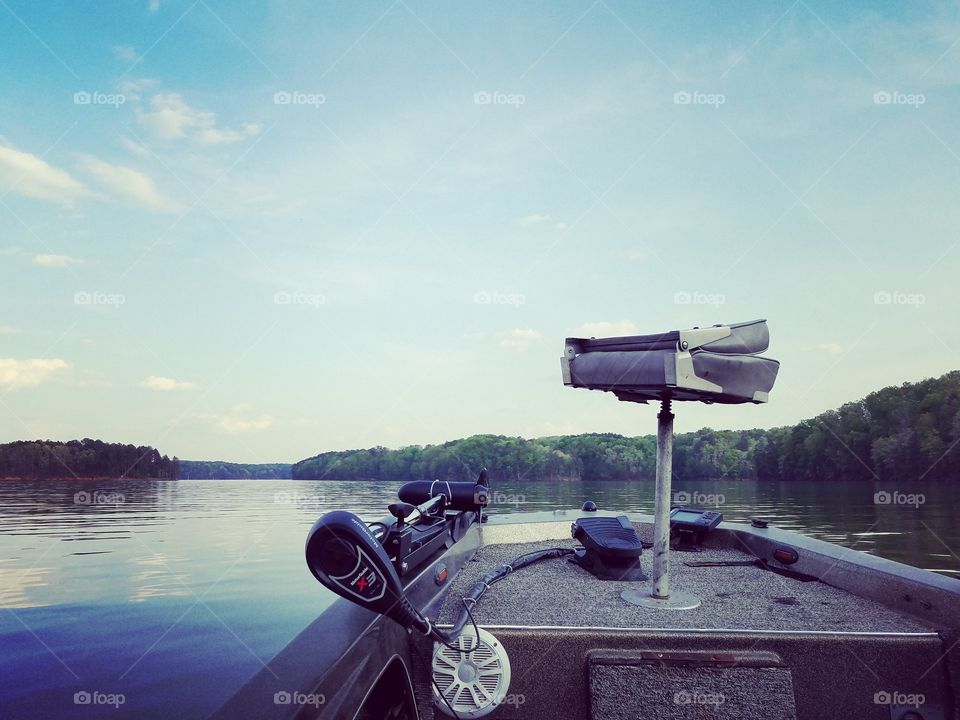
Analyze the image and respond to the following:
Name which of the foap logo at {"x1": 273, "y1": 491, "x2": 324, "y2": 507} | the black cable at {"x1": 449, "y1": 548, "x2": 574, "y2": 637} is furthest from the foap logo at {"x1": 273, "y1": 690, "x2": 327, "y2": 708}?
the foap logo at {"x1": 273, "y1": 491, "x2": 324, "y2": 507}

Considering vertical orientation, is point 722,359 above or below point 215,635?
above

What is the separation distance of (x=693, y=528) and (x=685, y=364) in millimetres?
2226

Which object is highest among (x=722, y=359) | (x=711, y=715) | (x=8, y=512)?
(x=722, y=359)

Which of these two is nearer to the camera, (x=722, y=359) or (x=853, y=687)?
(x=853, y=687)

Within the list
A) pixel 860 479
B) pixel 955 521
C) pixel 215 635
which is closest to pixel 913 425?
pixel 860 479

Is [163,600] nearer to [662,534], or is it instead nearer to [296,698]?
[662,534]

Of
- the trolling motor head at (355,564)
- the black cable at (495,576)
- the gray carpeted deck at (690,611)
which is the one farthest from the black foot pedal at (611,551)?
the trolling motor head at (355,564)

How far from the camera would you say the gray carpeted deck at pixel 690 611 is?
2330mm

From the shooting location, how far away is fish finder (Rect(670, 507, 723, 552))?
14.0 ft

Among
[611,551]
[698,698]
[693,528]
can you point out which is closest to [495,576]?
[611,551]

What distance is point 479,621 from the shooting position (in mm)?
2350

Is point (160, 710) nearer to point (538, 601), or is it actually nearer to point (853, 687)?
point (538, 601)

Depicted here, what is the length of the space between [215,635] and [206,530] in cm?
1827

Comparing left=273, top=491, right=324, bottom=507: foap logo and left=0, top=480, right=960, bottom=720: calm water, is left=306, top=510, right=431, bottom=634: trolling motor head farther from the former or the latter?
left=273, top=491, right=324, bottom=507: foap logo
